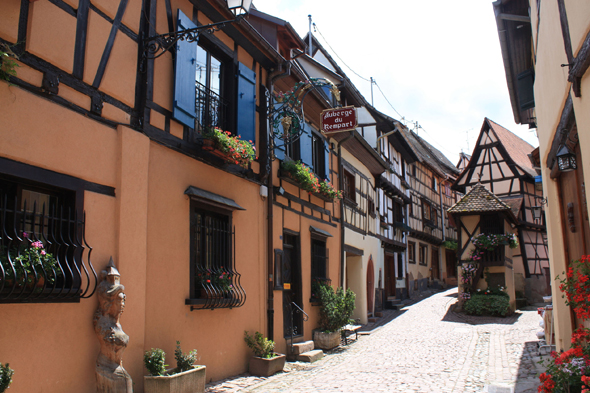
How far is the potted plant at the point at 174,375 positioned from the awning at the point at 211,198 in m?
2.02

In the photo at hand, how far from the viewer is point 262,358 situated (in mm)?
8266

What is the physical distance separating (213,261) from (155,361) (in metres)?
2.14

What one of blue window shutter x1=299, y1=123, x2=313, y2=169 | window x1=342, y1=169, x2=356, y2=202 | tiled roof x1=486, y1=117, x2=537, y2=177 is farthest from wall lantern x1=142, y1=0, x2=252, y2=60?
tiled roof x1=486, y1=117, x2=537, y2=177

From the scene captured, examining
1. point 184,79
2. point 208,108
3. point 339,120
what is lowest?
point 208,108

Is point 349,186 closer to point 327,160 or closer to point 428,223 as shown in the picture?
point 327,160

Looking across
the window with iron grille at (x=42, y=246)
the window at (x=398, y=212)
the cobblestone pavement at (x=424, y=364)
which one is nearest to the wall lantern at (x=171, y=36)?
the window with iron grille at (x=42, y=246)

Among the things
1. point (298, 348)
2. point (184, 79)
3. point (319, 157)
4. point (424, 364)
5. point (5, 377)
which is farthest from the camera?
point (319, 157)

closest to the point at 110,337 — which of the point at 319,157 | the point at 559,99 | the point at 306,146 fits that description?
the point at 559,99

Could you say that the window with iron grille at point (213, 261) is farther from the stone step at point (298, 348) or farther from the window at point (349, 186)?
the window at point (349, 186)

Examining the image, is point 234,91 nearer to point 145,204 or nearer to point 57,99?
point 145,204

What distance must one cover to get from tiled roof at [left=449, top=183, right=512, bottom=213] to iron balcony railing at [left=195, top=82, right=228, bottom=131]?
42.1ft

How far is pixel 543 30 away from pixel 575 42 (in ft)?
7.46

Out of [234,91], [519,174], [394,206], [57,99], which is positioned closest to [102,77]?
[57,99]

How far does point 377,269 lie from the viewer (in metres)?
18.4
